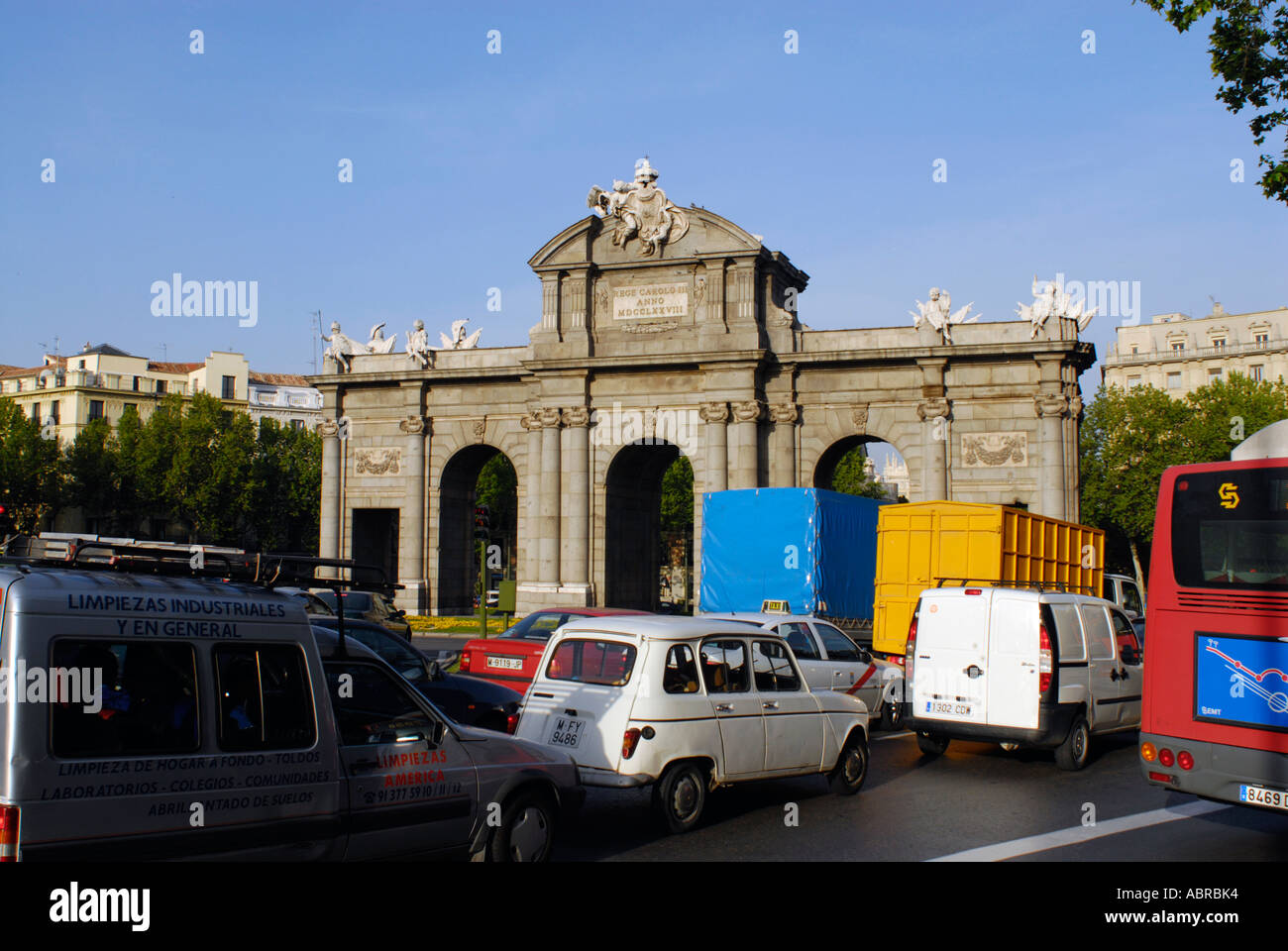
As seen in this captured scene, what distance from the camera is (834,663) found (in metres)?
16.9

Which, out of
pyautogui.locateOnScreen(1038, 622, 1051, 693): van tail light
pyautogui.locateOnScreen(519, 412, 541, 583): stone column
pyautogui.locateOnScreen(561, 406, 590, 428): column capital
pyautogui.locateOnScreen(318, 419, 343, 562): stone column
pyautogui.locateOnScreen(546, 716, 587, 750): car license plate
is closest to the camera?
pyautogui.locateOnScreen(546, 716, 587, 750): car license plate

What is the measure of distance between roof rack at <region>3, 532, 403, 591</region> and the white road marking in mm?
5374

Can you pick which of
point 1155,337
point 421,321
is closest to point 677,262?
point 421,321

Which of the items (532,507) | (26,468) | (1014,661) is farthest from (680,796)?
(26,468)

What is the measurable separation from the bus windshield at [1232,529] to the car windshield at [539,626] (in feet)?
30.0

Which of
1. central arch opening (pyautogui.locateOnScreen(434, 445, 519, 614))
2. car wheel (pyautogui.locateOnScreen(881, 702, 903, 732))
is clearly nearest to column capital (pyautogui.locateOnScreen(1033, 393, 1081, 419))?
central arch opening (pyautogui.locateOnScreen(434, 445, 519, 614))

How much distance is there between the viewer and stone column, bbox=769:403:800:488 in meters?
37.6

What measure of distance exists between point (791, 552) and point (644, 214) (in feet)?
59.0

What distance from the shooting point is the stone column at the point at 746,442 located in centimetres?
3703

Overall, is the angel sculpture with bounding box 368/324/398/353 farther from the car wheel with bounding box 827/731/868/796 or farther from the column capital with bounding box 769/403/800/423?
the car wheel with bounding box 827/731/868/796

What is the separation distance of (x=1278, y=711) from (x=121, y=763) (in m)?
8.40

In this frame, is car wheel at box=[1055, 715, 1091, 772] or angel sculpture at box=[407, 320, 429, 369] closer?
car wheel at box=[1055, 715, 1091, 772]

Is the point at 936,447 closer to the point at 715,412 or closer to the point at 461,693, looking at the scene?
the point at 715,412

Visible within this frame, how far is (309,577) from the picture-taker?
24.8 feet
